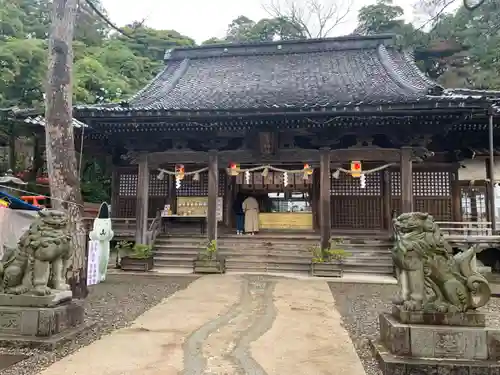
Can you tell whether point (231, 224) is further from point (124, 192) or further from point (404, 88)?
point (404, 88)

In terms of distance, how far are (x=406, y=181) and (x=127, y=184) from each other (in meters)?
10.1

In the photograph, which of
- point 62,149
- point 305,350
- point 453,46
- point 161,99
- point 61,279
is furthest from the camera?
point 453,46

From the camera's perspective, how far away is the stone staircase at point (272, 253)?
37.5 ft

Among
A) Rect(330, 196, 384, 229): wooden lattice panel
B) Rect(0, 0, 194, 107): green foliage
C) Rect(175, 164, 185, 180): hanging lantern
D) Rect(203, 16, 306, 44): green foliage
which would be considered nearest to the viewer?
Rect(175, 164, 185, 180): hanging lantern

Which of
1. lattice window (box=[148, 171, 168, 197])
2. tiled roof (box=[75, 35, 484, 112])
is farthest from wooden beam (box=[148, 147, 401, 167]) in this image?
lattice window (box=[148, 171, 168, 197])

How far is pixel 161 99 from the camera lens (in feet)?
44.8

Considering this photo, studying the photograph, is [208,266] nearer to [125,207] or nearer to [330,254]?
[330,254]

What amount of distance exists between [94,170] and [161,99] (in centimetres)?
1087

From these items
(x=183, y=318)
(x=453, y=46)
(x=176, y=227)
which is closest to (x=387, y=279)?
(x=183, y=318)

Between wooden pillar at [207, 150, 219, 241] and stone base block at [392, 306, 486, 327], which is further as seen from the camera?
wooden pillar at [207, 150, 219, 241]

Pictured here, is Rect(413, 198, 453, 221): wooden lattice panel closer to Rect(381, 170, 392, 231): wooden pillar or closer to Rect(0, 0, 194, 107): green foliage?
Rect(381, 170, 392, 231): wooden pillar

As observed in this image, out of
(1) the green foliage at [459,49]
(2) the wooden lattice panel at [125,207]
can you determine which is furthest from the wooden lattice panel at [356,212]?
(1) the green foliage at [459,49]

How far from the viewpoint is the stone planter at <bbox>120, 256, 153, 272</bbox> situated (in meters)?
11.4

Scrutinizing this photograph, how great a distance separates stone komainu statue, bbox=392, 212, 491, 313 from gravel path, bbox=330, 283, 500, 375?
34.1 inches
